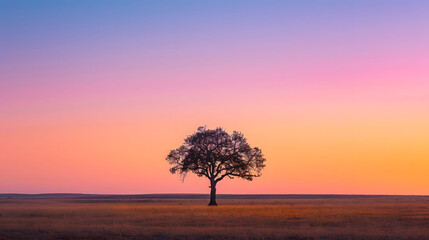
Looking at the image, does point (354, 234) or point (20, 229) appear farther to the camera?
point (20, 229)

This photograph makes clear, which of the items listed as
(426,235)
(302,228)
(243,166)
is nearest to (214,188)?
(243,166)

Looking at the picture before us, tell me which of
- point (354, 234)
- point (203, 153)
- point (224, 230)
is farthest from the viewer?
point (203, 153)

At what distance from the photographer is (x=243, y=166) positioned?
80.3 m

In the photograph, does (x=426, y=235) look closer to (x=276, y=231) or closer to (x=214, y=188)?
(x=276, y=231)

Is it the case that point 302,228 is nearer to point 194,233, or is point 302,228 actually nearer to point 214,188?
point 194,233

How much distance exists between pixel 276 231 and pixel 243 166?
46.3 meters

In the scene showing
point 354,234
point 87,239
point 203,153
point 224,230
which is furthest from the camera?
point 203,153

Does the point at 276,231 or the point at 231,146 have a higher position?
the point at 231,146

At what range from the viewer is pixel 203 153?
7962 cm

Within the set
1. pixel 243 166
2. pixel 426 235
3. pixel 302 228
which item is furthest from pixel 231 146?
pixel 426 235

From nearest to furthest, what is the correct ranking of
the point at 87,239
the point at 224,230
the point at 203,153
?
the point at 87,239 < the point at 224,230 < the point at 203,153

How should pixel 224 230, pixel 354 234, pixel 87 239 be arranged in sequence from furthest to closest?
pixel 224 230
pixel 354 234
pixel 87 239

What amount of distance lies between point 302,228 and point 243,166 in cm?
4375

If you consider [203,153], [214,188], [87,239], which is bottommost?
[87,239]
